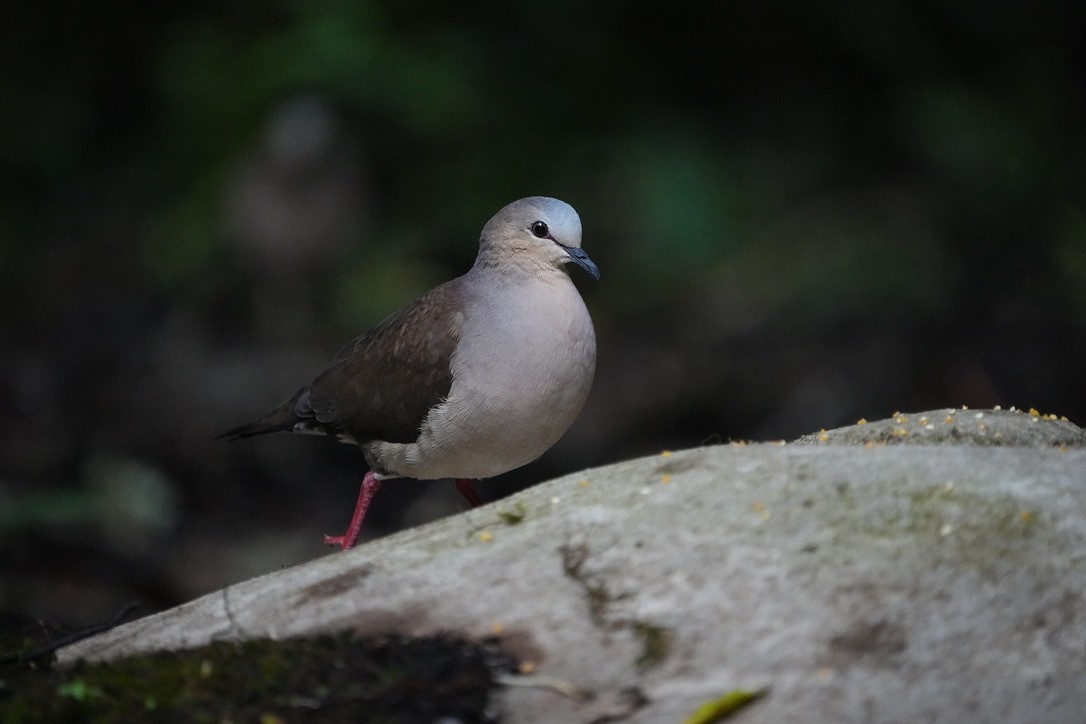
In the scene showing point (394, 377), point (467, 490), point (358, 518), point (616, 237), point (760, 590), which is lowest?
point (760, 590)

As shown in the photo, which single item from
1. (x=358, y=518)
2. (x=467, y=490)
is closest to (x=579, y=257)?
(x=467, y=490)

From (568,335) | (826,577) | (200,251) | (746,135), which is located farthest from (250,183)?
(826,577)

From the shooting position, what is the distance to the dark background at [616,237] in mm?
7492

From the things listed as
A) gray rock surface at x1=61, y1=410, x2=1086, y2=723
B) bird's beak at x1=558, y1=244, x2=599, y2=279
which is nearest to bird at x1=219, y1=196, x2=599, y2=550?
bird's beak at x1=558, y1=244, x2=599, y2=279

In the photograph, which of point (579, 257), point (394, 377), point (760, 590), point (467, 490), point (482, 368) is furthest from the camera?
point (467, 490)

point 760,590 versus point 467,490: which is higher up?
point 467,490

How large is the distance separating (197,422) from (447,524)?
4.90 meters

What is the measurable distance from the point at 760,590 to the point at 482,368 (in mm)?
1642

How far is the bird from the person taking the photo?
4160 mm

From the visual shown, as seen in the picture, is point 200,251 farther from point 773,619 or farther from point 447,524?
point 773,619

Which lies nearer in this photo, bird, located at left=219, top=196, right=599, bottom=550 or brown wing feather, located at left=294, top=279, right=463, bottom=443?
bird, located at left=219, top=196, right=599, bottom=550

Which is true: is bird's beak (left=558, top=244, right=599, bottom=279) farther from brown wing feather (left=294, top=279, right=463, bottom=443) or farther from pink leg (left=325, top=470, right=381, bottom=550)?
pink leg (left=325, top=470, right=381, bottom=550)

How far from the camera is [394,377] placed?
4531mm

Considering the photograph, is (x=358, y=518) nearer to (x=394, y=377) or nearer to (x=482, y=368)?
(x=394, y=377)
